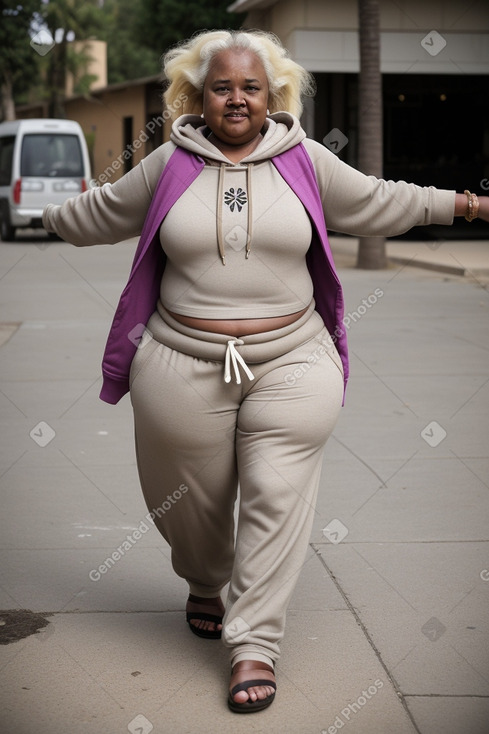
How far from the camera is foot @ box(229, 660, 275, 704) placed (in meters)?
3.08

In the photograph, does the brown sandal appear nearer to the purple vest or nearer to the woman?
the woman

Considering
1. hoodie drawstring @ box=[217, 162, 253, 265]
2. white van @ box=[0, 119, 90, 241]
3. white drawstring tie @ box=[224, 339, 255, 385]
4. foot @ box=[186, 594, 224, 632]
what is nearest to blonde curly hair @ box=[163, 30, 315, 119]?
hoodie drawstring @ box=[217, 162, 253, 265]

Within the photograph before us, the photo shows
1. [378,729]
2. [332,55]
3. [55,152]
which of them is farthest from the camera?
[55,152]

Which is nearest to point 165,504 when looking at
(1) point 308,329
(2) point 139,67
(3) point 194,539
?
(3) point 194,539

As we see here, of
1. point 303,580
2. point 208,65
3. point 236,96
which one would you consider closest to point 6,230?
point 303,580

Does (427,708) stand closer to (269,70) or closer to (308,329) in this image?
(308,329)

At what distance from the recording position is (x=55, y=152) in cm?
2402

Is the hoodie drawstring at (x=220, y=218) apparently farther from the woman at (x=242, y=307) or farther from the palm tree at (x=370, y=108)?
the palm tree at (x=370, y=108)

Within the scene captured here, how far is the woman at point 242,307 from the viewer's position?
3.17m

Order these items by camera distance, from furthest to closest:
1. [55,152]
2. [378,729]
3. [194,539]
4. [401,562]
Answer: [55,152] → [401,562] → [194,539] → [378,729]

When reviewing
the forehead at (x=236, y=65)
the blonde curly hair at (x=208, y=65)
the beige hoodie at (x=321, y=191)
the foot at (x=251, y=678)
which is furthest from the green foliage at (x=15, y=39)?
the foot at (x=251, y=678)

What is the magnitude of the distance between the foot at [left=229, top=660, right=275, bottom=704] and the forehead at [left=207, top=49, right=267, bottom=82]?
1669 mm

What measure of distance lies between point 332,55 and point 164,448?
18.9 m

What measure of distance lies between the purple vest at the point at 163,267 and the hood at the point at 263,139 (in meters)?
0.03
